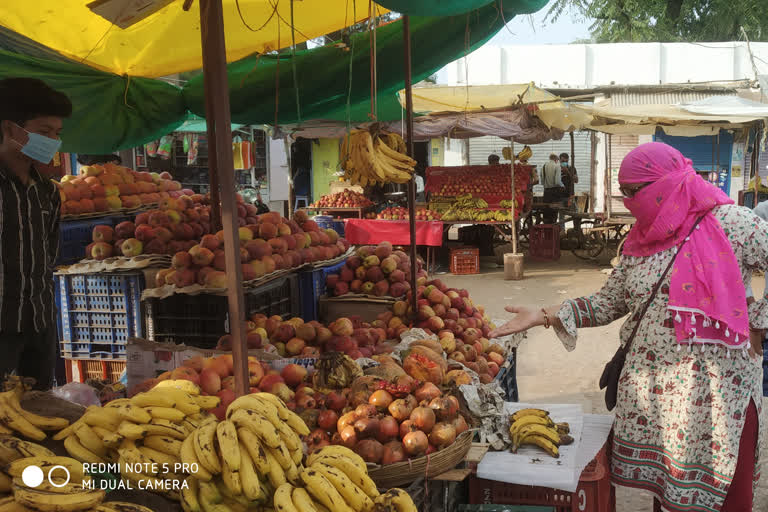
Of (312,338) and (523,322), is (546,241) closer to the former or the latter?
(312,338)

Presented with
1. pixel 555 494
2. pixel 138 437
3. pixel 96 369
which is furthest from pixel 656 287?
pixel 96 369

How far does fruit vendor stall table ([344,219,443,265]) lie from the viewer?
12164mm

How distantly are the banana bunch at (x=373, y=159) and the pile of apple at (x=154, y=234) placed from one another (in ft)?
5.83

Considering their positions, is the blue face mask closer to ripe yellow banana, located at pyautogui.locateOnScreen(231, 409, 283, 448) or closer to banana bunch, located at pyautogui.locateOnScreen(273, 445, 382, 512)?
ripe yellow banana, located at pyautogui.locateOnScreen(231, 409, 283, 448)

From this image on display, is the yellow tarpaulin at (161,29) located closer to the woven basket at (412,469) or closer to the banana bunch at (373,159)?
the banana bunch at (373,159)

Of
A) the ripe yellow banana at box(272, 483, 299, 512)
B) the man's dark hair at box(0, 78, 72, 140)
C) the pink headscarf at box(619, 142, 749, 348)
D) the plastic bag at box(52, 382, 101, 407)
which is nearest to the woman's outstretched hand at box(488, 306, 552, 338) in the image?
the pink headscarf at box(619, 142, 749, 348)

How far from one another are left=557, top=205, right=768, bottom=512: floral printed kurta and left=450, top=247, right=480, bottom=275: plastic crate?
30.8 feet

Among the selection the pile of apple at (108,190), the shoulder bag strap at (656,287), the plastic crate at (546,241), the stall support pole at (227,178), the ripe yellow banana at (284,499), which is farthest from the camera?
the plastic crate at (546,241)

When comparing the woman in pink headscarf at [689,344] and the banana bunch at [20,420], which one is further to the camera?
the woman in pink headscarf at [689,344]

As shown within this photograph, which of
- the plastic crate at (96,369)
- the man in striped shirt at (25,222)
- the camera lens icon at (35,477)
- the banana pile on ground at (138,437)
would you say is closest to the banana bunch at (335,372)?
the banana pile on ground at (138,437)

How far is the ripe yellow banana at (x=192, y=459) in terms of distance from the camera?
1.72m

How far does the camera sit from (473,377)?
354 centimetres

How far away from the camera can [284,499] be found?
1717mm

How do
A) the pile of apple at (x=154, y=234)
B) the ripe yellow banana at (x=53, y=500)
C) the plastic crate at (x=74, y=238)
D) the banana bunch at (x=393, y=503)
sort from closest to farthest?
the ripe yellow banana at (x=53, y=500) < the banana bunch at (x=393, y=503) < the pile of apple at (x=154, y=234) < the plastic crate at (x=74, y=238)
